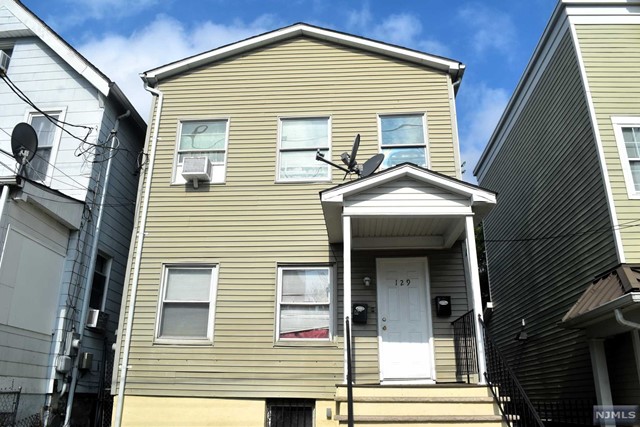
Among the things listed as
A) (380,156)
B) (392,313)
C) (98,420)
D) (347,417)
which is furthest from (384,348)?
(98,420)

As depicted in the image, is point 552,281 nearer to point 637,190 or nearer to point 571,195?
point 571,195

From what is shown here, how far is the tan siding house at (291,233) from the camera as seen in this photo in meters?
7.81

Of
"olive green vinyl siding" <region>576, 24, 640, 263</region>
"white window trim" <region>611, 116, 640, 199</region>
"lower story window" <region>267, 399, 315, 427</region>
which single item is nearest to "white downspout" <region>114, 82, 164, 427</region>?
"lower story window" <region>267, 399, 315, 427</region>

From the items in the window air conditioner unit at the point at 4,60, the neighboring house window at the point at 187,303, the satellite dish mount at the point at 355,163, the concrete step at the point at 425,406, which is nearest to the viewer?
the concrete step at the point at 425,406

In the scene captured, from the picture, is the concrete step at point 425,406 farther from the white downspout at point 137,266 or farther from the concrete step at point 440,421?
the white downspout at point 137,266

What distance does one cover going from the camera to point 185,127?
31.9 feet

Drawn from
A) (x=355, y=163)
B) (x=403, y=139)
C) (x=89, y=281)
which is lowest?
(x=89, y=281)

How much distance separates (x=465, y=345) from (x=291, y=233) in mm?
3180

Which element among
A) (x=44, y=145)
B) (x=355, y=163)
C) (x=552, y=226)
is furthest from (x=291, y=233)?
(x=552, y=226)

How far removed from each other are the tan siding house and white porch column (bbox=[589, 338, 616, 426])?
2073mm

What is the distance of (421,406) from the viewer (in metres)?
6.16

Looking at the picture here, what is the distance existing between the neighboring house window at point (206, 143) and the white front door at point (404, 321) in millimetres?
3303

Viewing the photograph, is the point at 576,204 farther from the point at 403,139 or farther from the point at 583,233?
the point at 403,139

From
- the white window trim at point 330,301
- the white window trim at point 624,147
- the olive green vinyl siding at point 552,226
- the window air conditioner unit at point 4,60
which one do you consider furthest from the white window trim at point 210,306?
the white window trim at point 624,147
